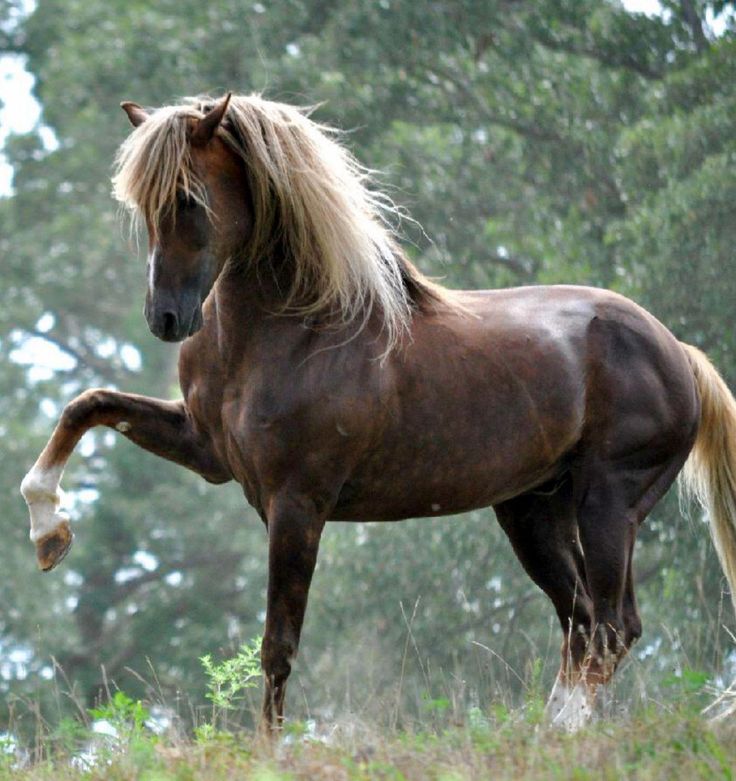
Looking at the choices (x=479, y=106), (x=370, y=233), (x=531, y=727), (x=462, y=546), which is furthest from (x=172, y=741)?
(x=479, y=106)

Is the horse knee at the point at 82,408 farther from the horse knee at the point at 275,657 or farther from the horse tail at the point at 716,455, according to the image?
the horse tail at the point at 716,455

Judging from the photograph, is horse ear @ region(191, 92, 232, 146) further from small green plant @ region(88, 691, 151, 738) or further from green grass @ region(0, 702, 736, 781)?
green grass @ region(0, 702, 736, 781)

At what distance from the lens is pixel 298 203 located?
5844 millimetres

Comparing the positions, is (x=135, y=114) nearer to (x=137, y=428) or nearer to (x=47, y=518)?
(x=137, y=428)

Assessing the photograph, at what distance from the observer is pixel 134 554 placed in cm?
2591

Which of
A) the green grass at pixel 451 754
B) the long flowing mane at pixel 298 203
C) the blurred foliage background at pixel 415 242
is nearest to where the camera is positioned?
the green grass at pixel 451 754

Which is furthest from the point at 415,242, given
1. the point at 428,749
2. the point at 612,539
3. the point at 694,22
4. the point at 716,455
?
the point at 428,749

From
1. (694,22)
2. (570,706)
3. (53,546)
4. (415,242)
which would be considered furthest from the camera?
(694,22)

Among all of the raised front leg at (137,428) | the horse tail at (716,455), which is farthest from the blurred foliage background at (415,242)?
the raised front leg at (137,428)

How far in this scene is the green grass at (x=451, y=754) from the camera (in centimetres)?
448

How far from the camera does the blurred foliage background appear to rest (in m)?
15.0

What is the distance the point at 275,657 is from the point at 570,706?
1125 mm

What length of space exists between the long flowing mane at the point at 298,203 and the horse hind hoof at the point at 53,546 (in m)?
1.12

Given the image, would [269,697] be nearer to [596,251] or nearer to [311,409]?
[311,409]
